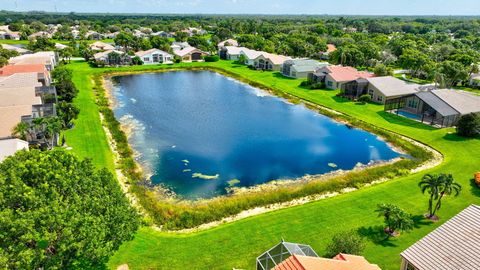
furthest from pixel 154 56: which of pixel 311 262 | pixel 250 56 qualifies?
pixel 311 262

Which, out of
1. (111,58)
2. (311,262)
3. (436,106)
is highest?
(111,58)

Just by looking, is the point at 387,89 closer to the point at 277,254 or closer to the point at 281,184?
the point at 281,184

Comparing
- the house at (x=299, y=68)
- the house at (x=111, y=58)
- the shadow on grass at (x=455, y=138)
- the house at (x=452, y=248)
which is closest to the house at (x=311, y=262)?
the house at (x=452, y=248)

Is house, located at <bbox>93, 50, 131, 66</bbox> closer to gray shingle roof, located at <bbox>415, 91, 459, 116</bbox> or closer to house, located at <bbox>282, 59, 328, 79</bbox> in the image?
house, located at <bbox>282, 59, 328, 79</bbox>

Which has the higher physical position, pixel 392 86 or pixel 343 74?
pixel 343 74

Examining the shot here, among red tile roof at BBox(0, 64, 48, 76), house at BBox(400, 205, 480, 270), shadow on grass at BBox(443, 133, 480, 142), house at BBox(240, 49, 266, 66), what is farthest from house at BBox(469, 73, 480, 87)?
red tile roof at BBox(0, 64, 48, 76)

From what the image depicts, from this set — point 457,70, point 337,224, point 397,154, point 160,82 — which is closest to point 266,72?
point 160,82

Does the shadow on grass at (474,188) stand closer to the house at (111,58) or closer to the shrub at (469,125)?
the shrub at (469,125)
